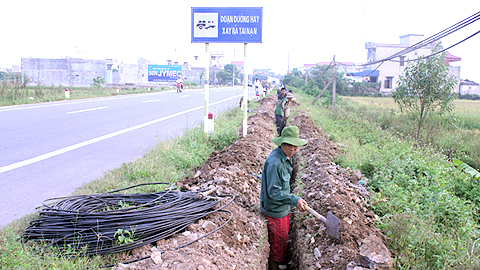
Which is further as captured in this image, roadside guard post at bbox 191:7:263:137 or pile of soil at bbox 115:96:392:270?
roadside guard post at bbox 191:7:263:137

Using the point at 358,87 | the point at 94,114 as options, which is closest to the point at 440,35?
the point at 94,114

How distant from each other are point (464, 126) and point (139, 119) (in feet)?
50.7

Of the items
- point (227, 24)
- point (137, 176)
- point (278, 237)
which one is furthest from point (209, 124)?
point (278, 237)

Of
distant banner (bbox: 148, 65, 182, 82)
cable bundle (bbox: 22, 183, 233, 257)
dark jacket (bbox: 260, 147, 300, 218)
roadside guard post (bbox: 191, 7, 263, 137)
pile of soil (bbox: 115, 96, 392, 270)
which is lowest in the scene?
pile of soil (bbox: 115, 96, 392, 270)

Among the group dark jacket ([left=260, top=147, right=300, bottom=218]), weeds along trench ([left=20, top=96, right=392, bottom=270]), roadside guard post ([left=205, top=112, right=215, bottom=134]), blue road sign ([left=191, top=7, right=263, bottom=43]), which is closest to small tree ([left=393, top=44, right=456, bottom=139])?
blue road sign ([left=191, top=7, right=263, bottom=43])

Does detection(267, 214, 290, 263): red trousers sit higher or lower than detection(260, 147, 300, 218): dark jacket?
lower

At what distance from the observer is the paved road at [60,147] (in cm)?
513

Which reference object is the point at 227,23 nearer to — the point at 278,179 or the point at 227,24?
the point at 227,24

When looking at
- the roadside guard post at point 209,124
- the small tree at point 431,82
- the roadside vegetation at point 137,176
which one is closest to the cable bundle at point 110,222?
the roadside vegetation at point 137,176

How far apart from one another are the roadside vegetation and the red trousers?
174cm

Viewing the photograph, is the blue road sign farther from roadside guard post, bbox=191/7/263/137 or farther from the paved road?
the paved road

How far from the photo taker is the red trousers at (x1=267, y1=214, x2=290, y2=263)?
191 inches

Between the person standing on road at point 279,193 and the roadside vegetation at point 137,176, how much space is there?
66.2 inches

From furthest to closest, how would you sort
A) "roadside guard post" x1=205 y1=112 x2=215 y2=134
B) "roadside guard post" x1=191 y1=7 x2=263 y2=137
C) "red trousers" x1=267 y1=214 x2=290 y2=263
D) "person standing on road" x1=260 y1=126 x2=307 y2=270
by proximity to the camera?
"roadside guard post" x1=205 y1=112 x2=215 y2=134, "roadside guard post" x1=191 y1=7 x2=263 y2=137, "red trousers" x1=267 y1=214 x2=290 y2=263, "person standing on road" x1=260 y1=126 x2=307 y2=270
